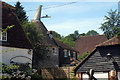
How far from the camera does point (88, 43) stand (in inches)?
1999

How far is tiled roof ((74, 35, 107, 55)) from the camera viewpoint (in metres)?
49.5

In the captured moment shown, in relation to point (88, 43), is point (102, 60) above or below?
below

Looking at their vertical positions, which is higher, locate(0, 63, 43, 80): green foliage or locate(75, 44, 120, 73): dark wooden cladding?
locate(75, 44, 120, 73): dark wooden cladding

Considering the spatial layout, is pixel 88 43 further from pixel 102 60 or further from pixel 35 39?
pixel 102 60

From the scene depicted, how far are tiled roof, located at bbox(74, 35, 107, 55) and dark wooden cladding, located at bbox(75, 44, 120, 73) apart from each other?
26.7 metres

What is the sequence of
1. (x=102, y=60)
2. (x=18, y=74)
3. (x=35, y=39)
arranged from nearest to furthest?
(x=18, y=74), (x=102, y=60), (x=35, y=39)

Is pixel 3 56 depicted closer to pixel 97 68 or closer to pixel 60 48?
pixel 97 68

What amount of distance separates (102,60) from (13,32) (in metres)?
9.02

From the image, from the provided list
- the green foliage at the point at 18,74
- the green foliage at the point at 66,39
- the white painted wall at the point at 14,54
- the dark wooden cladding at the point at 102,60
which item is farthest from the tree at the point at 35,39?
the green foliage at the point at 66,39

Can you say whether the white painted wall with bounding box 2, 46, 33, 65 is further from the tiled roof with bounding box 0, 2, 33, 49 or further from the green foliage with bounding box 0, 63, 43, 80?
the green foliage with bounding box 0, 63, 43, 80

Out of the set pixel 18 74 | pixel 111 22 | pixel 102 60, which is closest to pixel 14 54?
pixel 18 74

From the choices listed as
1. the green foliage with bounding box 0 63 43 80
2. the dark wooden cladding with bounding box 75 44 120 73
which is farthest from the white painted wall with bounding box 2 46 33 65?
the dark wooden cladding with bounding box 75 44 120 73

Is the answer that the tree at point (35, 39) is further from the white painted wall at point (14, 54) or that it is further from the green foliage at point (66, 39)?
the green foliage at point (66, 39)

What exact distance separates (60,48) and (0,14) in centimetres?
1985
